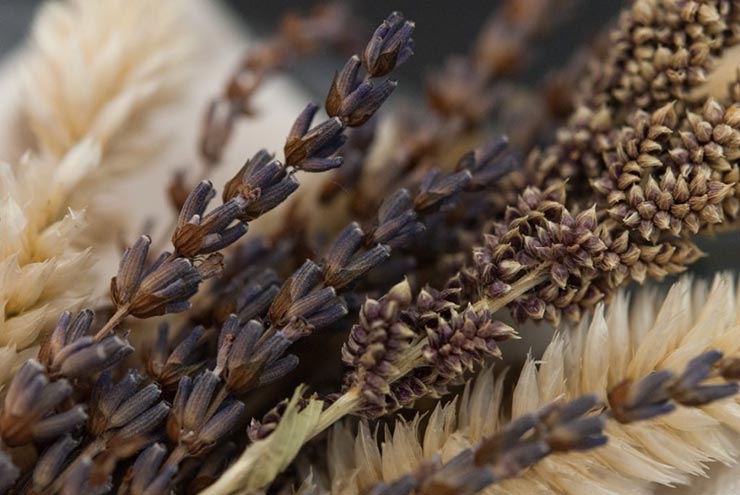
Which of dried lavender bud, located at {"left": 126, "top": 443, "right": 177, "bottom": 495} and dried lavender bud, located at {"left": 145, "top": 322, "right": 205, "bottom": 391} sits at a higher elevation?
dried lavender bud, located at {"left": 145, "top": 322, "right": 205, "bottom": 391}

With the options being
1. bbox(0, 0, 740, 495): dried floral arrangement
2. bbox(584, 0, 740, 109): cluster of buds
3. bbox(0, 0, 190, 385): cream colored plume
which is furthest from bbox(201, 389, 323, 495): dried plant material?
bbox(584, 0, 740, 109): cluster of buds

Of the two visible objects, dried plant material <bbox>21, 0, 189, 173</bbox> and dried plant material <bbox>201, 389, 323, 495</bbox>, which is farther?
dried plant material <bbox>21, 0, 189, 173</bbox>

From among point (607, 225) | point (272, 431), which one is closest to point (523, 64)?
point (607, 225)

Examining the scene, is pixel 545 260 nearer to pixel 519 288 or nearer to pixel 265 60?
pixel 519 288

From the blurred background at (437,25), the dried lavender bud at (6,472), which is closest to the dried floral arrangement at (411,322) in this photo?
the dried lavender bud at (6,472)

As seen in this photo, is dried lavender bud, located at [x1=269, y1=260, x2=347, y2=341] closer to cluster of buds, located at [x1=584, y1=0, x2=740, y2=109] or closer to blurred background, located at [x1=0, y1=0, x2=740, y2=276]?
cluster of buds, located at [x1=584, y1=0, x2=740, y2=109]

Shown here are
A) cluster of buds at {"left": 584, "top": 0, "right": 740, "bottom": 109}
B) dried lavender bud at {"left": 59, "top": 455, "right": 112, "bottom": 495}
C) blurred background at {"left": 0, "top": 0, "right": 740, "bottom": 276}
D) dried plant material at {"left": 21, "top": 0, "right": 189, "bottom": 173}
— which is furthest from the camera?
blurred background at {"left": 0, "top": 0, "right": 740, "bottom": 276}

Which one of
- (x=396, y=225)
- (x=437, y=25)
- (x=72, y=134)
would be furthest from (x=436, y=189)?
(x=437, y=25)
